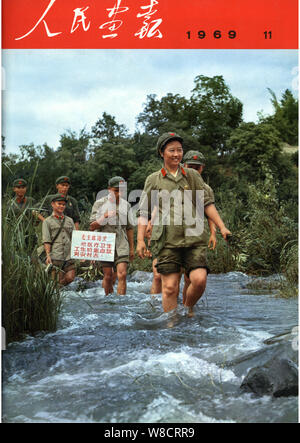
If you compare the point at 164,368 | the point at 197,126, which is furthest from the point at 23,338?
the point at 197,126

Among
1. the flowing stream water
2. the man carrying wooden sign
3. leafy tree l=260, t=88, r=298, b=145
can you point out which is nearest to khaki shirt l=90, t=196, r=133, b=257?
the man carrying wooden sign

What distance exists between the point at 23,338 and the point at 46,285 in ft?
1.68

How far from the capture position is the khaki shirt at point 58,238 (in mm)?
7045

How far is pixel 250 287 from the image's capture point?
24.5 feet

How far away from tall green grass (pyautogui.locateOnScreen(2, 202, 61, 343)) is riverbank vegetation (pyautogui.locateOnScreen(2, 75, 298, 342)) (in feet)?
0.04

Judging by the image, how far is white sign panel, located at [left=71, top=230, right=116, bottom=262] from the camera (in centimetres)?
666

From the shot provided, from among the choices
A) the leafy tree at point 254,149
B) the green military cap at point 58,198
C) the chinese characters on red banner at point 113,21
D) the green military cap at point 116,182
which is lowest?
the green military cap at point 58,198

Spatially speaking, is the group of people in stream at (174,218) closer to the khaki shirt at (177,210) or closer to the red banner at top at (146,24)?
the khaki shirt at (177,210)

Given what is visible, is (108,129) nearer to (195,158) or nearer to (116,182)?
(116,182)

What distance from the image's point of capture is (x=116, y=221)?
23.7ft

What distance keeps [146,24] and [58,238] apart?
4111 mm

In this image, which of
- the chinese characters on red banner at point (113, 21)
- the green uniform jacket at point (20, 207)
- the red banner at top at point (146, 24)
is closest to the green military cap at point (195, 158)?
the green uniform jacket at point (20, 207)

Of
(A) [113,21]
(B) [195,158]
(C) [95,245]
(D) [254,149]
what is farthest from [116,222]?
(A) [113,21]
